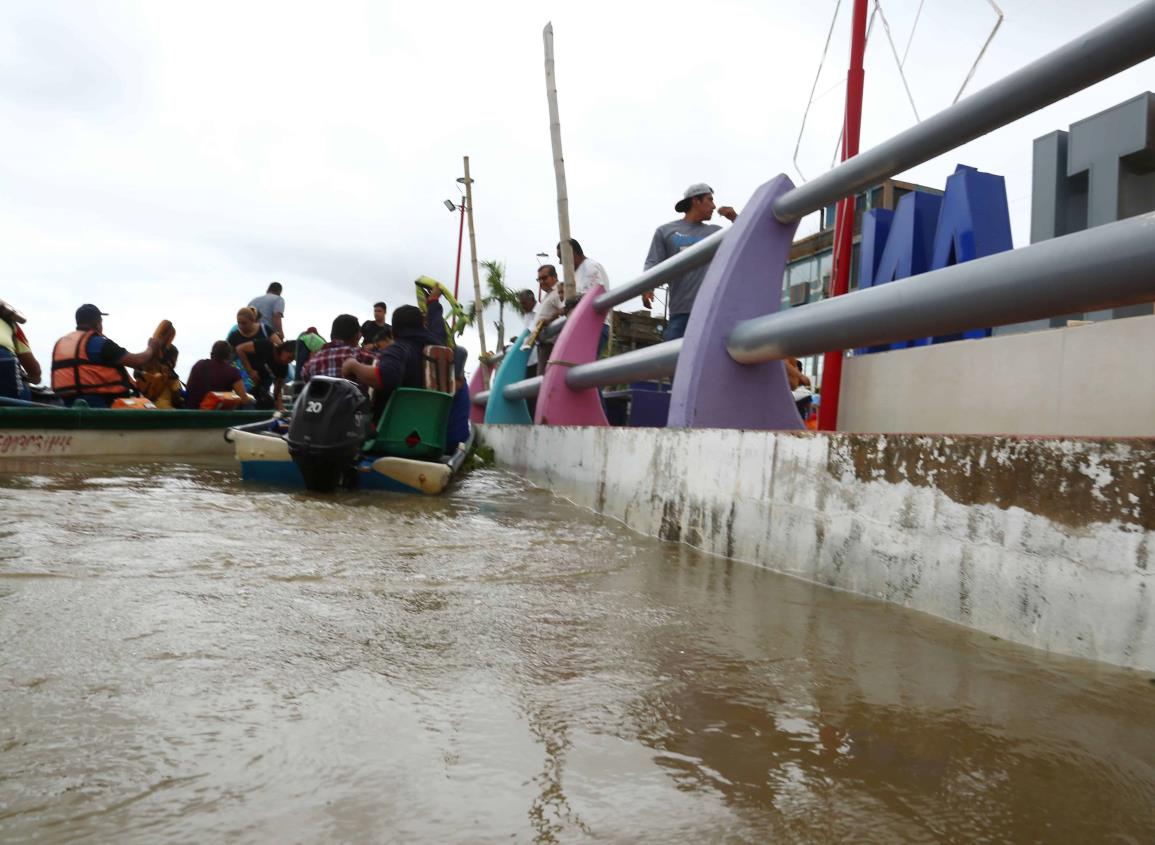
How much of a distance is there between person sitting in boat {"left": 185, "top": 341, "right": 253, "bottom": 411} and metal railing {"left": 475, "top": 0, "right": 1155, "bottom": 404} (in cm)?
729

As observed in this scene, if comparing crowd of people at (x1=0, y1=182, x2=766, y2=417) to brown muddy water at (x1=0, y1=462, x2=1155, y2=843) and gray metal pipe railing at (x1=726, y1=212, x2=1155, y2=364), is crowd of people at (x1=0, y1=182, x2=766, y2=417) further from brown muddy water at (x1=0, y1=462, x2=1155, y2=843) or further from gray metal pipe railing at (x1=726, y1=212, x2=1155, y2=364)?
brown muddy water at (x1=0, y1=462, x2=1155, y2=843)

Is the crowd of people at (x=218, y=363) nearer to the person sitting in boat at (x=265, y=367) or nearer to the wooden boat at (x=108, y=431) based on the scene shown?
the person sitting in boat at (x=265, y=367)

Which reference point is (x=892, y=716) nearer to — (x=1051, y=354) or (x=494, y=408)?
(x=1051, y=354)

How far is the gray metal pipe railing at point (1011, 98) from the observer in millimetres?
2203

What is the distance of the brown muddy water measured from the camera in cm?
110

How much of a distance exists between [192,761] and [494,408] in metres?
7.06

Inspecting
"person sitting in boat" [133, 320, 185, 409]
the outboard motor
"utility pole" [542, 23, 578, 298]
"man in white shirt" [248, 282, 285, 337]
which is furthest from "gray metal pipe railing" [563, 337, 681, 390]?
"man in white shirt" [248, 282, 285, 337]

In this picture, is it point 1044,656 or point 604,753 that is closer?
point 604,753

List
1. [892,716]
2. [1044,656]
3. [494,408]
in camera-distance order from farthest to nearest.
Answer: [494,408], [1044,656], [892,716]

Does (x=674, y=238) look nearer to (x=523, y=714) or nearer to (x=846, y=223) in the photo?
(x=846, y=223)

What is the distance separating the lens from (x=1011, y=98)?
2.52 m

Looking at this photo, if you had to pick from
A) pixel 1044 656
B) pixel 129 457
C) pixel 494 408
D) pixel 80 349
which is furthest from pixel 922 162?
pixel 80 349

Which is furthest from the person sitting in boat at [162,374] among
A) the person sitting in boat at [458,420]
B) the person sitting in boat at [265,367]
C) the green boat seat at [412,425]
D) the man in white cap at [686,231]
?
the man in white cap at [686,231]

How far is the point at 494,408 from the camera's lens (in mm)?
8234
